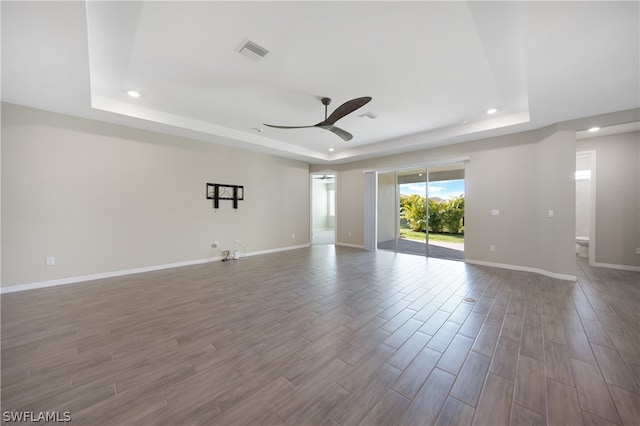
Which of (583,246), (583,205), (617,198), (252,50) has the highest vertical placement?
(252,50)

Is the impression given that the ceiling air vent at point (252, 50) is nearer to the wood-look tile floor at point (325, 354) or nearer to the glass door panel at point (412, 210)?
the wood-look tile floor at point (325, 354)

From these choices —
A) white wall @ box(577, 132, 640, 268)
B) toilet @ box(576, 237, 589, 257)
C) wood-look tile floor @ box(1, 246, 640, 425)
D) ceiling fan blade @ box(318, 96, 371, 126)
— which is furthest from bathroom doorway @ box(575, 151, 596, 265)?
ceiling fan blade @ box(318, 96, 371, 126)

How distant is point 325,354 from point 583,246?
740cm

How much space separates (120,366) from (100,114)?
3.93 m

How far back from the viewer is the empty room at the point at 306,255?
1611mm

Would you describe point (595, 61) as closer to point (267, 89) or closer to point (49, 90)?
point (267, 89)

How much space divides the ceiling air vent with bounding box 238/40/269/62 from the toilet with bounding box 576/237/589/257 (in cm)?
776

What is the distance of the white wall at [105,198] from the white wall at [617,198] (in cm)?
Answer: 780

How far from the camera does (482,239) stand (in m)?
5.06

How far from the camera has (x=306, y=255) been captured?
20.2 ft

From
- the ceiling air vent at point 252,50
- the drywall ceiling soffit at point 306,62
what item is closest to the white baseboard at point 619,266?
the drywall ceiling soffit at point 306,62

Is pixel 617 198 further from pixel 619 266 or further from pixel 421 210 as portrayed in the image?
pixel 421 210

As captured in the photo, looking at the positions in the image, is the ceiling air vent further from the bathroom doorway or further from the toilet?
the toilet

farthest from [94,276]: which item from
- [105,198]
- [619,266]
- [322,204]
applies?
[322,204]
